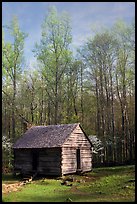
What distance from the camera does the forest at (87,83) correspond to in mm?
38688

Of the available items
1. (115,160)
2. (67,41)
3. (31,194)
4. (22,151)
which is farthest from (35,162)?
(67,41)

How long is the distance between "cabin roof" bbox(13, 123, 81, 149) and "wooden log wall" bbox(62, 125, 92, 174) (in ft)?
1.97

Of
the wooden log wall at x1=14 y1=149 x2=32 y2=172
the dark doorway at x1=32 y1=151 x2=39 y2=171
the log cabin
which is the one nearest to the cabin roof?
the log cabin

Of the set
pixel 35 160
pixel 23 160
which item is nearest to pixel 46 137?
pixel 35 160

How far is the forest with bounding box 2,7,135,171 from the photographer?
38.7 m

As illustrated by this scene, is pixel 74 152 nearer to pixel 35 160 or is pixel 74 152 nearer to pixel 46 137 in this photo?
pixel 46 137

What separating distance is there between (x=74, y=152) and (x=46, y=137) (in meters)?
3.11

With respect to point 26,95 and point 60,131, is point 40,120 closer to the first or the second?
point 26,95

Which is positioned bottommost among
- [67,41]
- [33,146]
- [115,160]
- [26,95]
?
[115,160]

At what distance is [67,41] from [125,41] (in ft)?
25.9

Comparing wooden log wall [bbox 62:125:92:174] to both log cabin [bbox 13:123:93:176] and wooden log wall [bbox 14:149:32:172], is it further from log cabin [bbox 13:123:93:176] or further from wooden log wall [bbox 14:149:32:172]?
wooden log wall [bbox 14:149:32:172]

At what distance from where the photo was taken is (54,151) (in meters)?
26.9

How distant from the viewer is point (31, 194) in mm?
17969

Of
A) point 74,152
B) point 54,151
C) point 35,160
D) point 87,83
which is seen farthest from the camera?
point 87,83
